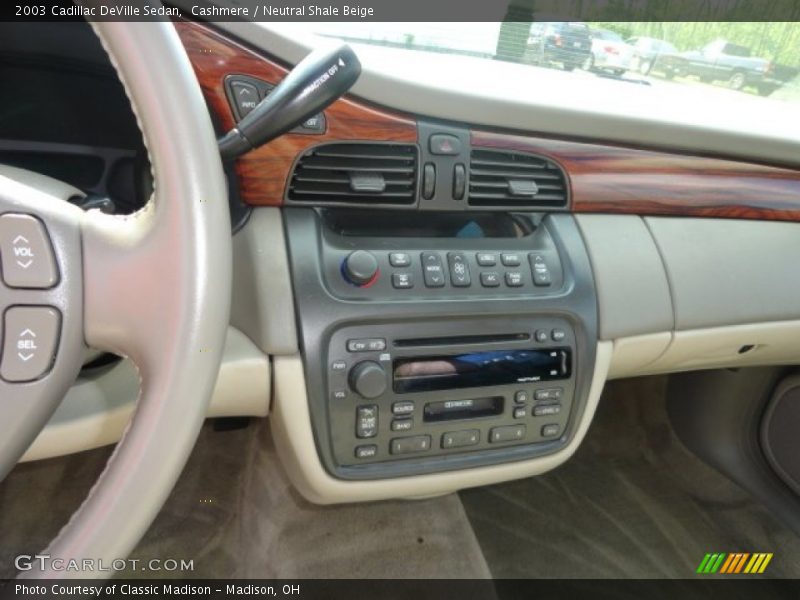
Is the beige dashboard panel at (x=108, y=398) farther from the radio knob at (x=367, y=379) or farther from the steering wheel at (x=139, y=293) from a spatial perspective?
the steering wheel at (x=139, y=293)

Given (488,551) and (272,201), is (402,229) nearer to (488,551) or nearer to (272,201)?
(272,201)

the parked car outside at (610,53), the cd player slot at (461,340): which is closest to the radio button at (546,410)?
the cd player slot at (461,340)

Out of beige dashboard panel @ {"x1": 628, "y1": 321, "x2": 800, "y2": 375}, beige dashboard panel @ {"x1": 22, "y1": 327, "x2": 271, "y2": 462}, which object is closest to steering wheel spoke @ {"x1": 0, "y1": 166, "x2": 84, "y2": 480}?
beige dashboard panel @ {"x1": 22, "y1": 327, "x2": 271, "y2": 462}

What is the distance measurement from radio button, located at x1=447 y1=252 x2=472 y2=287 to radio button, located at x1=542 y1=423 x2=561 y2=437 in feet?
0.86

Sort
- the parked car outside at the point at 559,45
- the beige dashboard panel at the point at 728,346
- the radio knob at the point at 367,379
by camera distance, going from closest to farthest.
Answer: the radio knob at the point at 367,379, the beige dashboard panel at the point at 728,346, the parked car outside at the point at 559,45

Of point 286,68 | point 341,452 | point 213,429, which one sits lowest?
point 213,429

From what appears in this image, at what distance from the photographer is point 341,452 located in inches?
34.9

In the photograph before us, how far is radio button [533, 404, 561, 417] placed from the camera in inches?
38.2

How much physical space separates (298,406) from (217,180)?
41cm

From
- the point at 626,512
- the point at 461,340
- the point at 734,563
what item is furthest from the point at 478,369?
the point at 734,563

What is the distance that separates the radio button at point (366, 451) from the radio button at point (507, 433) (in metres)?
0.17

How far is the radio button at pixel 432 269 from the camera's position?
0.88m

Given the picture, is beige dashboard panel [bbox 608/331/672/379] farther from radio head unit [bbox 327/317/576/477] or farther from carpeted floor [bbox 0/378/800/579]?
carpeted floor [bbox 0/378/800/579]

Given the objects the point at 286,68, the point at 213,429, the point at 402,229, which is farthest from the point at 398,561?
the point at 286,68
